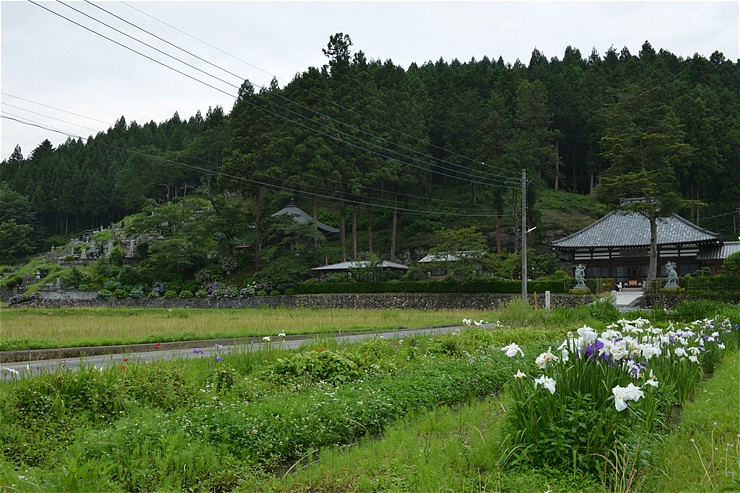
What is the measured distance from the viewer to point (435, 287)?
33.7 metres

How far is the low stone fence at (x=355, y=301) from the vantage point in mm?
31047

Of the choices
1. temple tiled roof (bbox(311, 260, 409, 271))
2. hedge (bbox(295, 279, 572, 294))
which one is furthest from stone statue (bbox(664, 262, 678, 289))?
temple tiled roof (bbox(311, 260, 409, 271))

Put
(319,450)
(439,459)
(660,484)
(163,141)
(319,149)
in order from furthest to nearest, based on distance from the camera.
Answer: (163,141) < (319,149) < (319,450) < (439,459) < (660,484)

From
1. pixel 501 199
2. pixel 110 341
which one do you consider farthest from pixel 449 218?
pixel 110 341

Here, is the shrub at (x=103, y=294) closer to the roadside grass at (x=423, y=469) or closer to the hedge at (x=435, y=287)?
the hedge at (x=435, y=287)

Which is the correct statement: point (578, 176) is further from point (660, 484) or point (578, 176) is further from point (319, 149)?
point (660, 484)

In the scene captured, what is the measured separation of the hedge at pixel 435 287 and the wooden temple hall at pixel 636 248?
1070cm

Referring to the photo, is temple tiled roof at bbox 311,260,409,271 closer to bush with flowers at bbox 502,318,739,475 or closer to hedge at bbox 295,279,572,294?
hedge at bbox 295,279,572,294

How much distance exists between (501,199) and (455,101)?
1919 centimetres

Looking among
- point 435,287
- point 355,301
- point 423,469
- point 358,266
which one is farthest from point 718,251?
point 423,469

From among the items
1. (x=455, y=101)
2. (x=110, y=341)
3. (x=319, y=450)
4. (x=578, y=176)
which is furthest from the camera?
(x=578, y=176)

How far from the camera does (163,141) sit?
86.6m

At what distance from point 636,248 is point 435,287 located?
655 inches

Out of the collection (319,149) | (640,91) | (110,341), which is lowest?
(110,341)
